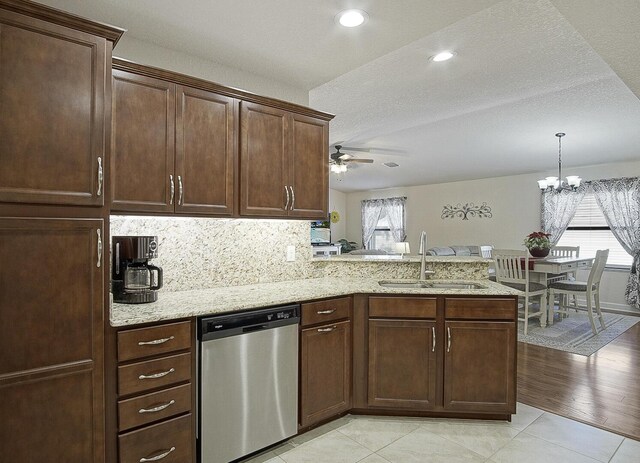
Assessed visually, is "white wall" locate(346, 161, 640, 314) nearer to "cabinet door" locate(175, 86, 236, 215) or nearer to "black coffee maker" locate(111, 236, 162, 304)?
"cabinet door" locate(175, 86, 236, 215)

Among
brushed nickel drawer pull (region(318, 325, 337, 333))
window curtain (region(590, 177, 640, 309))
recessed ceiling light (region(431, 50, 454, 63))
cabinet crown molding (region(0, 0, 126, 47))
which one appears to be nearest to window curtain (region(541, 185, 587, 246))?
window curtain (region(590, 177, 640, 309))

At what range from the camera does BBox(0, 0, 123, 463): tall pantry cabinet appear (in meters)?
1.50

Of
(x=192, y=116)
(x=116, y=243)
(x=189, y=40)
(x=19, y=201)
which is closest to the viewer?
(x=19, y=201)

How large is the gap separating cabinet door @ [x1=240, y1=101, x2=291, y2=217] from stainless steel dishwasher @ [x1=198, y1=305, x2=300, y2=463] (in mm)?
742

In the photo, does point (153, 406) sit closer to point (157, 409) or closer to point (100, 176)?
point (157, 409)

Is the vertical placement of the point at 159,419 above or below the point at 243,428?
above

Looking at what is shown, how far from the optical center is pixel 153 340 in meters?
1.83

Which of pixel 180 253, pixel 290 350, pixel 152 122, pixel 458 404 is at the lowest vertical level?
pixel 458 404

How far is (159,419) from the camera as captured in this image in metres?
1.86

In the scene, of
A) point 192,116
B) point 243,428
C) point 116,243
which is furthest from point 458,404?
point 192,116

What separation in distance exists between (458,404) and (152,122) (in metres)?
2.63

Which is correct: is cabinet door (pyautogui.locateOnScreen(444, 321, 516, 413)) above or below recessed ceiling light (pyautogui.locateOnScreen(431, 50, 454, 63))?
below

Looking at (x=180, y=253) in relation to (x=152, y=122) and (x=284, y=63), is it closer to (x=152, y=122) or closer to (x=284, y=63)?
(x=152, y=122)

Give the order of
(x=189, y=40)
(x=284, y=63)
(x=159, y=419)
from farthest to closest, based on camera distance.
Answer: (x=284, y=63) → (x=189, y=40) → (x=159, y=419)
